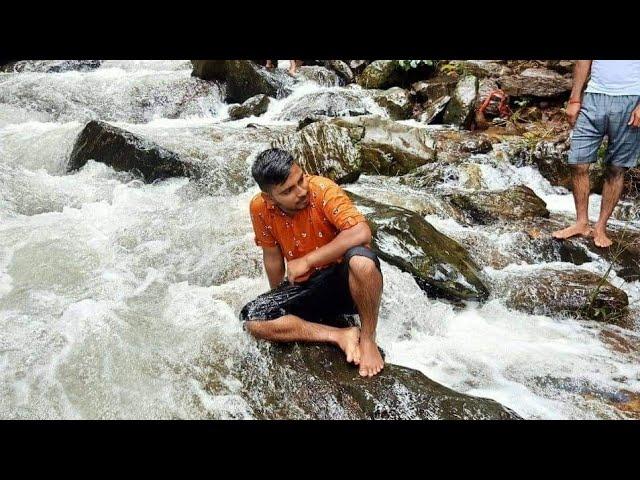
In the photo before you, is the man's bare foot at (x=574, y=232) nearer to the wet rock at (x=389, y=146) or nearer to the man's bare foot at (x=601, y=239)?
the man's bare foot at (x=601, y=239)

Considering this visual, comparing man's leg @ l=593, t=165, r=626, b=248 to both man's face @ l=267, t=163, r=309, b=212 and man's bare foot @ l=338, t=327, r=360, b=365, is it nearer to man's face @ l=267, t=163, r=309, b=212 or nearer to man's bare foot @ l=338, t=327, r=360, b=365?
man's bare foot @ l=338, t=327, r=360, b=365

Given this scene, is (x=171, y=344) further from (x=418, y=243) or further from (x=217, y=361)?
(x=418, y=243)

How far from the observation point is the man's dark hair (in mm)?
2742

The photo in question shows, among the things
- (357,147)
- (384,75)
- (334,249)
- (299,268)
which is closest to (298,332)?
(299,268)

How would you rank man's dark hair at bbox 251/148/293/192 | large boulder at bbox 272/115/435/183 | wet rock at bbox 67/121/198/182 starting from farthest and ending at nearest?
1. large boulder at bbox 272/115/435/183
2. wet rock at bbox 67/121/198/182
3. man's dark hair at bbox 251/148/293/192

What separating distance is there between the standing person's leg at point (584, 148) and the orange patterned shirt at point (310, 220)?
2837 mm

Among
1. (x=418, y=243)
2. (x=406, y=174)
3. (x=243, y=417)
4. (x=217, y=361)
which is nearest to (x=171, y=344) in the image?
(x=217, y=361)

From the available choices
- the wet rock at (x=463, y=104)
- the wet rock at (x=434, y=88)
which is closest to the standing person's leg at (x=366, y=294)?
the wet rock at (x=463, y=104)

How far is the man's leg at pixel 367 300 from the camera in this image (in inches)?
108

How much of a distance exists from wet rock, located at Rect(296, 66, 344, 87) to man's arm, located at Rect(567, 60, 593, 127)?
7.51 m

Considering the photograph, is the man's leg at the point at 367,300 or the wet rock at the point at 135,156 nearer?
the man's leg at the point at 367,300

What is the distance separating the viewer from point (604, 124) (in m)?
4.42

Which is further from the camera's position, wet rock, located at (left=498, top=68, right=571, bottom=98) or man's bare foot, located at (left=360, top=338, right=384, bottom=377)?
wet rock, located at (left=498, top=68, right=571, bottom=98)

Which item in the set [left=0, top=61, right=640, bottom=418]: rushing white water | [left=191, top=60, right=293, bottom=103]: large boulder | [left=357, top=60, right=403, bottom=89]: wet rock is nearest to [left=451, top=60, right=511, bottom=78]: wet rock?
[left=357, top=60, right=403, bottom=89]: wet rock
